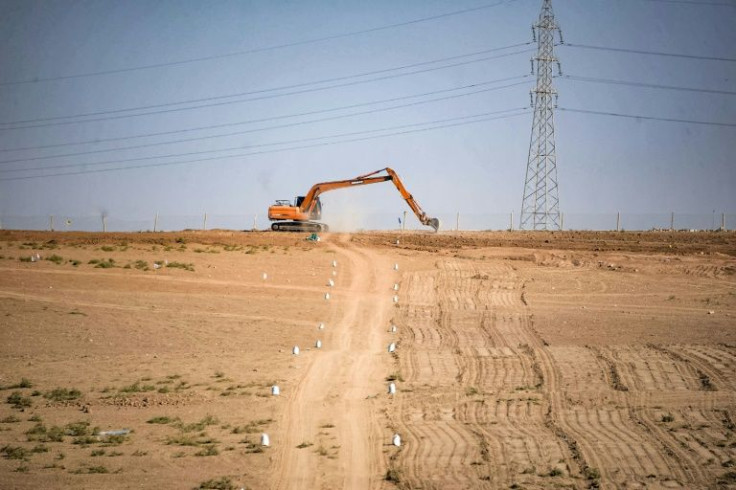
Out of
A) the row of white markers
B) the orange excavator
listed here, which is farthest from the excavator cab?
the row of white markers

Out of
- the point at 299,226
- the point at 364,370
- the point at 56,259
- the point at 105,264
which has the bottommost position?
the point at 364,370

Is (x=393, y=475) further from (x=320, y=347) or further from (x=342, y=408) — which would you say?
(x=320, y=347)

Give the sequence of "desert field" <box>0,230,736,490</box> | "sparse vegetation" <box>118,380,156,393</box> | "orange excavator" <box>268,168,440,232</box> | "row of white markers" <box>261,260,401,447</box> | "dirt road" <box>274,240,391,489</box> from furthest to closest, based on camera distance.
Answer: "orange excavator" <box>268,168,440,232</box>
"sparse vegetation" <box>118,380,156,393</box>
"row of white markers" <box>261,260,401,447</box>
"desert field" <box>0,230,736,490</box>
"dirt road" <box>274,240,391,489</box>

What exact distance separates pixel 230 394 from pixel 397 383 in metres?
4.47

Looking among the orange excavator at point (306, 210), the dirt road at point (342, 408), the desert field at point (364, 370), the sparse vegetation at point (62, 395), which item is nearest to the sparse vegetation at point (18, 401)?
the desert field at point (364, 370)

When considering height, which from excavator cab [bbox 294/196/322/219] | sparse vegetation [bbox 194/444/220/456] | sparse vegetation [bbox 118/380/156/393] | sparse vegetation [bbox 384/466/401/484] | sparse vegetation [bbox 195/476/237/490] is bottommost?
sparse vegetation [bbox 195/476/237/490]

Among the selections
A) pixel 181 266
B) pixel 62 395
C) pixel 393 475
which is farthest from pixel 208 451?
pixel 181 266

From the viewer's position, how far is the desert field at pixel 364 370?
14.6 metres

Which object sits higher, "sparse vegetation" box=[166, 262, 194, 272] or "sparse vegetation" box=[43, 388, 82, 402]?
"sparse vegetation" box=[166, 262, 194, 272]

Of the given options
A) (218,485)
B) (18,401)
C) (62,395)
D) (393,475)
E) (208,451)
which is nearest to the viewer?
(218,485)

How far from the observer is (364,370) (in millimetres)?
22219

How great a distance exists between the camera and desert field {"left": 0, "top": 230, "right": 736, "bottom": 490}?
576 inches

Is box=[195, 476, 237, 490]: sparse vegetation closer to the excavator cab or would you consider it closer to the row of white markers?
the row of white markers

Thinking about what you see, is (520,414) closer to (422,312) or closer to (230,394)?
(230,394)
